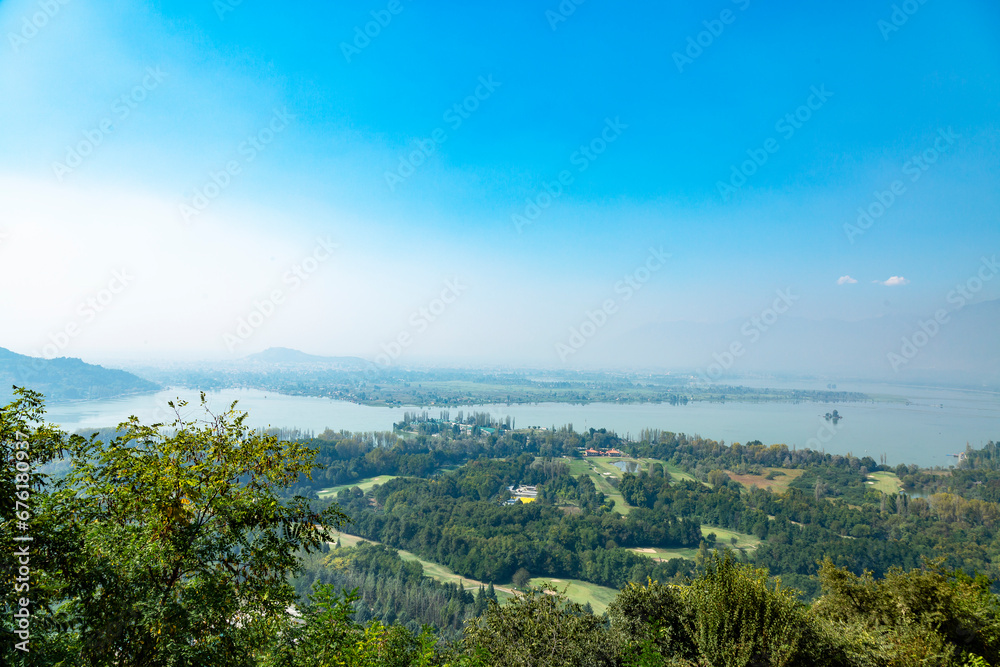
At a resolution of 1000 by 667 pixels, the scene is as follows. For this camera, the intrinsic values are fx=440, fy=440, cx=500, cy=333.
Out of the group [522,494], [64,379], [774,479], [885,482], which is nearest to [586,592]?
[522,494]

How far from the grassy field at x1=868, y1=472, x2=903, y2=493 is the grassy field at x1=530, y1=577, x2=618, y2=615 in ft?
73.8

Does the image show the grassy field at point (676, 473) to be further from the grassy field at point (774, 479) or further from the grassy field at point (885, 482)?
the grassy field at point (885, 482)

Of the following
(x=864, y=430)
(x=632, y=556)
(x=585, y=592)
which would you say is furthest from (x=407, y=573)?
(x=864, y=430)

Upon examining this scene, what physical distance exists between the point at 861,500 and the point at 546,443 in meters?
23.5

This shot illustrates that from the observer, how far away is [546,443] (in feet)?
139

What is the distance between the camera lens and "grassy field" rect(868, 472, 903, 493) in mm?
28531

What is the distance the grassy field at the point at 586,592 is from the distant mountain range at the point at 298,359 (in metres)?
109

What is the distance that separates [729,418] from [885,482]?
31.4 meters

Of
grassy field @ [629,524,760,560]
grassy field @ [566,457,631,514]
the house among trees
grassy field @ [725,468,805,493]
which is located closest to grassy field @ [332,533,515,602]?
grassy field @ [629,524,760,560]

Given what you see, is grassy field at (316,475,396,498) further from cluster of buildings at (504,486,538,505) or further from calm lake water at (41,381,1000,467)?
calm lake water at (41,381,1000,467)

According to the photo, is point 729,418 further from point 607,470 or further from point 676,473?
point 607,470

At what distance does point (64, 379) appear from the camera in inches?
1443

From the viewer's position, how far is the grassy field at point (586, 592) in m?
16.0

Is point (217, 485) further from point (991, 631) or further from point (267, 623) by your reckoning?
point (991, 631)
